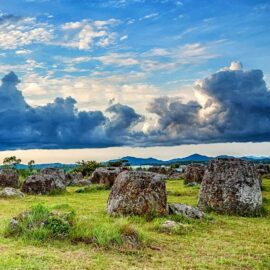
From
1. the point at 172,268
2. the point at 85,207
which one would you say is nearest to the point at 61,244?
the point at 172,268

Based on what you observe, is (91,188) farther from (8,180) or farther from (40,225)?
(40,225)

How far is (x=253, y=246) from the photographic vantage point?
12391 millimetres

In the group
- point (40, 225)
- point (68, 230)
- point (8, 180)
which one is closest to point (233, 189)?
point (68, 230)

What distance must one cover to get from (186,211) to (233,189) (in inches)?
124

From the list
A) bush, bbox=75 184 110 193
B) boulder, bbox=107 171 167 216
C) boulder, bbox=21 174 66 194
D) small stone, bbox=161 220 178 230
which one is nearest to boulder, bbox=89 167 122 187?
bush, bbox=75 184 110 193

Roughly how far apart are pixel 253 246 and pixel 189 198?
12760mm

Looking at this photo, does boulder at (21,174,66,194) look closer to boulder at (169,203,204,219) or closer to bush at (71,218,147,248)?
boulder at (169,203,204,219)

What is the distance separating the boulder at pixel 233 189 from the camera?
18.6 m

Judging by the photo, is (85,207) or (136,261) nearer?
(136,261)

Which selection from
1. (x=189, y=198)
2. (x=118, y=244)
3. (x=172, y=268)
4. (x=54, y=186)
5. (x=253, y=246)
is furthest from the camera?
(x=54, y=186)

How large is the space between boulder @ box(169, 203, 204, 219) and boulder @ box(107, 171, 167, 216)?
0.36 m

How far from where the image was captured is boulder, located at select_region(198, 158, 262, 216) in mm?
18609

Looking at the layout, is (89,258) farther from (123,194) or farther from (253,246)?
(123,194)

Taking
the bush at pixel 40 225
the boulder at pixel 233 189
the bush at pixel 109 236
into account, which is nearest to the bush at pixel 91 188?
the boulder at pixel 233 189
